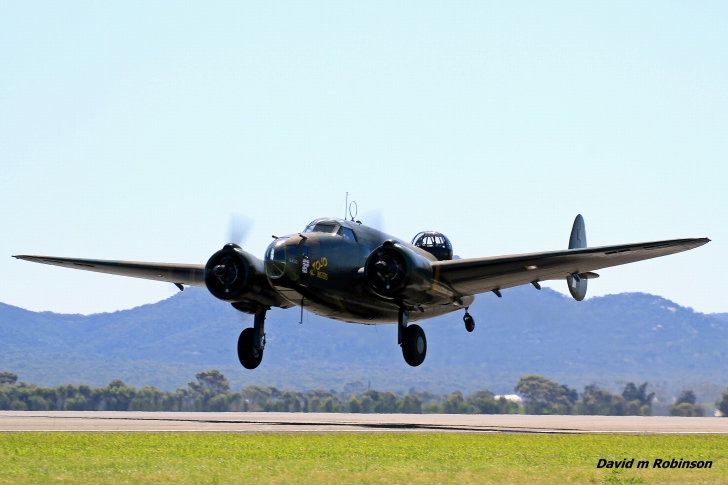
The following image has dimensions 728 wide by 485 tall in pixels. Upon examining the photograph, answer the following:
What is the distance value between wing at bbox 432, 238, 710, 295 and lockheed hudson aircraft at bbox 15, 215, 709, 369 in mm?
35

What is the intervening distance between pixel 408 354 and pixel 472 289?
3.78m

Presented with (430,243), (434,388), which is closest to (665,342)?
(434,388)

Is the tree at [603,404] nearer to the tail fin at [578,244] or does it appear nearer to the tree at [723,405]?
the tree at [723,405]

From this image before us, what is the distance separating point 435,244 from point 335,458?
21.7m

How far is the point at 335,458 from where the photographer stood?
1983 centimetres

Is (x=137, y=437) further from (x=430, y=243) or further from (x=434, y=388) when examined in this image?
(x=434, y=388)

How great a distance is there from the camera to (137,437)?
24.0 m

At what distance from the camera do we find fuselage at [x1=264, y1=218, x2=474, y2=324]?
31.9m

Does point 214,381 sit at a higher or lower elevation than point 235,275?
lower

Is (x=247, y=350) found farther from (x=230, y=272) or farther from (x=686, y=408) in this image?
(x=686, y=408)

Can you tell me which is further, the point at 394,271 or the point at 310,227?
the point at 310,227

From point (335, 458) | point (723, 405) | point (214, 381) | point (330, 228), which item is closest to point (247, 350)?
point (330, 228)

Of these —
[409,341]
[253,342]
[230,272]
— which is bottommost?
[409,341]

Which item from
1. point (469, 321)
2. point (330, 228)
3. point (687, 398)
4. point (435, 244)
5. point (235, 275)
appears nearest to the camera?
point (330, 228)
